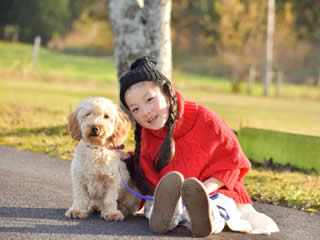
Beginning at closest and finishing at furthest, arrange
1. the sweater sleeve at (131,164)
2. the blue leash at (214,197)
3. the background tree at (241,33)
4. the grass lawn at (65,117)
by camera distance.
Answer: the blue leash at (214,197) → the sweater sleeve at (131,164) → the grass lawn at (65,117) → the background tree at (241,33)

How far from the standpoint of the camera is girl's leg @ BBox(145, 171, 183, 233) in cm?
398

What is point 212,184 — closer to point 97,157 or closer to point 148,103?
point 148,103

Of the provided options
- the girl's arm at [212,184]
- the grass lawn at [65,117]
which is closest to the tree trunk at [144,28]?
the grass lawn at [65,117]

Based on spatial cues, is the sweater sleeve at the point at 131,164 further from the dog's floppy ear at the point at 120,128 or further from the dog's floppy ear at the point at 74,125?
the dog's floppy ear at the point at 74,125

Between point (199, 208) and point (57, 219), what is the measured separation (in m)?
1.19

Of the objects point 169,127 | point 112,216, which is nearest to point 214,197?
point 169,127

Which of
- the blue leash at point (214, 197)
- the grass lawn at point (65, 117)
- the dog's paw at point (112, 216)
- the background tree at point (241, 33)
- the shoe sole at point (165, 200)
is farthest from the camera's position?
the background tree at point (241, 33)

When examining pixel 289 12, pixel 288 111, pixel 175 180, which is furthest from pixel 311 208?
pixel 289 12

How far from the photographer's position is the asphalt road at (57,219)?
4105 mm

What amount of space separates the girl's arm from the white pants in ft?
0.23

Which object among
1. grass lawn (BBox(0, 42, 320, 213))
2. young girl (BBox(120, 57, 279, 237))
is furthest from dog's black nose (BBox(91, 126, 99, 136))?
grass lawn (BBox(0, 42, 320, 213))

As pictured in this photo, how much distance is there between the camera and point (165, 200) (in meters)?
4.04

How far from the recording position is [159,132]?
180 inches

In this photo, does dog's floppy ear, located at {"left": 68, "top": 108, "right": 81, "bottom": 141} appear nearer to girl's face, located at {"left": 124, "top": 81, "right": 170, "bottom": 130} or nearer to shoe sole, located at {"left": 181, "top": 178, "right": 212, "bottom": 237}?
girl's face, located at {"left": 124, "top": 81, "right": 170, "bottom": 130}
